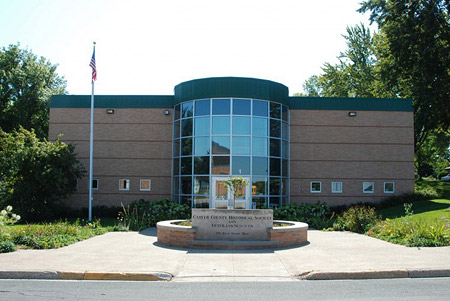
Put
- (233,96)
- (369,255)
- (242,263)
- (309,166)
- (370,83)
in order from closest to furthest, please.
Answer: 1. (242,263)
2. (369,255)
3. (233,96)
4. (309,166)
5. (370,83)

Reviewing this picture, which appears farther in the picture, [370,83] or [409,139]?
[370,83]

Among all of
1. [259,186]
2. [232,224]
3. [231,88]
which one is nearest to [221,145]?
[259,186]

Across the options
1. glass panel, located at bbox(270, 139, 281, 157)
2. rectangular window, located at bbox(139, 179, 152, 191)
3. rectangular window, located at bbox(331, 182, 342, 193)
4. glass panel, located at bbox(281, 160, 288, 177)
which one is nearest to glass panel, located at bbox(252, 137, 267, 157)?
glass panel, located at bbox(270, 139, 281, 157)

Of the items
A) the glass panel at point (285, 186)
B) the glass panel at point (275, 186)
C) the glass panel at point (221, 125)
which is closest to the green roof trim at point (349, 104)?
the glass panel at point (285, 186)

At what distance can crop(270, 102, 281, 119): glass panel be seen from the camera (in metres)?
23.1

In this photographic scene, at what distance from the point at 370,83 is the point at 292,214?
25090 mm

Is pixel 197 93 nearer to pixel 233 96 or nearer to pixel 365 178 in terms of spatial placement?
pixel 233 96

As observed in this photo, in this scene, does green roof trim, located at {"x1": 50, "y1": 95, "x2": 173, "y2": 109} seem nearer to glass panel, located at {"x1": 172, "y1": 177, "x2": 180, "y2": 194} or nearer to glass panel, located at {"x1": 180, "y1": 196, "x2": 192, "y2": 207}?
glass panel, located at {"x1": 172, "y1": 177, "x2": 180, "y2": 194}

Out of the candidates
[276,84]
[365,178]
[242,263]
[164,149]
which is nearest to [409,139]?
[365,178]

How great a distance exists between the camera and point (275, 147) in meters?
23.3

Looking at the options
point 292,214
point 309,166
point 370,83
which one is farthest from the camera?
point 370,83

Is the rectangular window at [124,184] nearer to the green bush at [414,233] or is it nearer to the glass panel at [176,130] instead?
the glass panel at [176,130]

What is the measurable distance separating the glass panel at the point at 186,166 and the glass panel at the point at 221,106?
A: 10.2 ft

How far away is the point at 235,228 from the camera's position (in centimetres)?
1326
